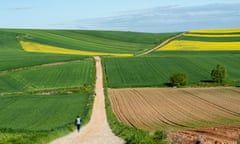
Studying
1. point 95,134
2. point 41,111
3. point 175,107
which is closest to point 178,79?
point 175,107

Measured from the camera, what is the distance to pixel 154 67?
278 feet

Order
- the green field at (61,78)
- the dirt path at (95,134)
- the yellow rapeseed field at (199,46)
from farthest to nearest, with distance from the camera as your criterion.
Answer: the yellow rapeseed field at (199,46) → the green field at (61,78) → the dirt path at (95,134)

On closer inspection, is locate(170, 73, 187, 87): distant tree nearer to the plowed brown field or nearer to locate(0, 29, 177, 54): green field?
the plowed brown field

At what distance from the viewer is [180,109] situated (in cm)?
4691

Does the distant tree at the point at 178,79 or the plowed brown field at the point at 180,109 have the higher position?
the distant tree at the point at 178,79

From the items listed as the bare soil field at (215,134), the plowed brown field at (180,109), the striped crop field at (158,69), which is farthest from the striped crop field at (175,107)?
the striped crop field at (158,69)

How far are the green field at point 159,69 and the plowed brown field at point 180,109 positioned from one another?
6394 mm

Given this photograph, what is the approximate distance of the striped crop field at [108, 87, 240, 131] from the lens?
39094 mm

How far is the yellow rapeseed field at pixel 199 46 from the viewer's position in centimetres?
11435

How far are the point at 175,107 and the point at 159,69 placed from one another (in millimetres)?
34751

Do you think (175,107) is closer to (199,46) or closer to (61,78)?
(61,78)

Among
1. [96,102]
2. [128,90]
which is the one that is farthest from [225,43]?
[96,102]

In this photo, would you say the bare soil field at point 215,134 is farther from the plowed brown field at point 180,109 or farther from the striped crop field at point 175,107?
the striped crop field at point 175,107

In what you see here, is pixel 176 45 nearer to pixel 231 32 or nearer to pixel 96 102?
pixel 231 32
